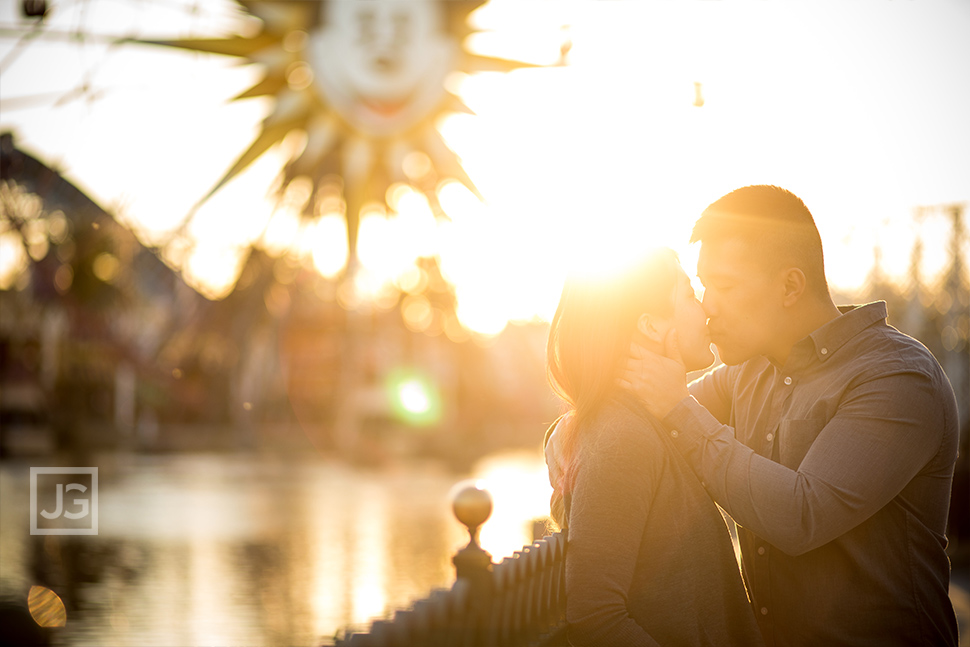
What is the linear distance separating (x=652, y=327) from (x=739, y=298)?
1.44 feet

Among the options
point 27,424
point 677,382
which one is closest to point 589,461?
point 677,382

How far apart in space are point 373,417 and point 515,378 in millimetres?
15657

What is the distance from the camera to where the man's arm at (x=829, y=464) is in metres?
2.37

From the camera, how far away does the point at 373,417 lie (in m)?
38.0

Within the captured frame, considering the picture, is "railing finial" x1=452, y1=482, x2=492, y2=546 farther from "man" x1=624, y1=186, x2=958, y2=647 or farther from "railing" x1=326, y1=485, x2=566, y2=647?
"man" x1=624, y1=186, x2=958, y2=647

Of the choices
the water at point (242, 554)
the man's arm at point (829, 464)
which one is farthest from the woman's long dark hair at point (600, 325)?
the water at point (242, 554)

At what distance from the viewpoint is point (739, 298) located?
277cm

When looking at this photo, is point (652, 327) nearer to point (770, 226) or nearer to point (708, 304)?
point (708, 304)

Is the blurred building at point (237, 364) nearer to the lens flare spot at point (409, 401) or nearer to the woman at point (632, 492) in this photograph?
the lens flare spot at point (409, 401)

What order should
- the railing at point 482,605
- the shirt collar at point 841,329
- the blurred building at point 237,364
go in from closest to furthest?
the railing at point 482,605 < the shirt collar at point 841,329 < the blurred building at point 237,364

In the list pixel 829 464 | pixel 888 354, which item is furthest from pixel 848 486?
pixel 888 354

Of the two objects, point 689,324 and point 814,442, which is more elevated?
point 689,324

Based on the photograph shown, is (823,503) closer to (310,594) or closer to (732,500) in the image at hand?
(732,500)

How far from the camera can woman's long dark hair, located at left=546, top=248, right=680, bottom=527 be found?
2.45 m
